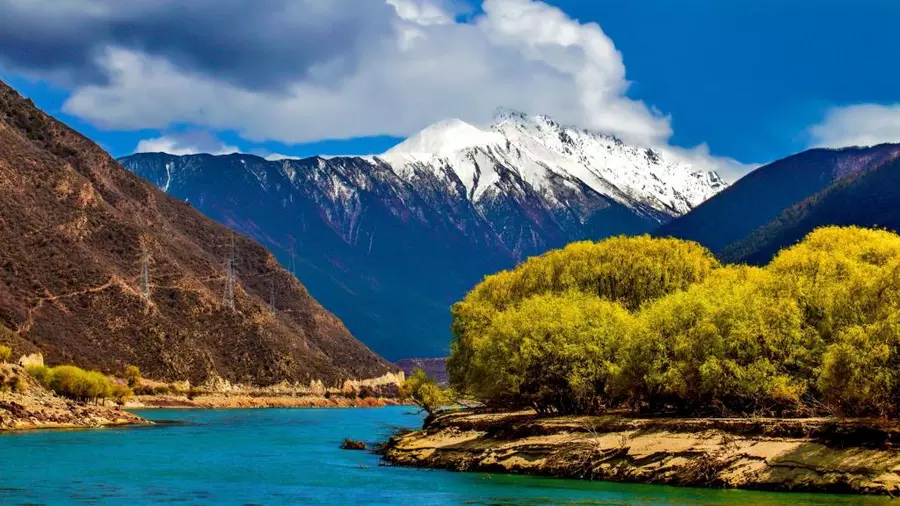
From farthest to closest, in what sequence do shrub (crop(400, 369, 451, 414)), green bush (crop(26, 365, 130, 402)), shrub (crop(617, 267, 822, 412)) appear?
green bush (crop(26, 365, 130, 402)), shrub (crop(400, 369, 451, 414)), shrub (crop(617, 267, 822, 412))

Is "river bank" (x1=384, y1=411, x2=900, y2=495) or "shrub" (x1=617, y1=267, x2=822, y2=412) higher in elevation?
"shrub" (x1=617, y1=267, x2=822, y2=412)

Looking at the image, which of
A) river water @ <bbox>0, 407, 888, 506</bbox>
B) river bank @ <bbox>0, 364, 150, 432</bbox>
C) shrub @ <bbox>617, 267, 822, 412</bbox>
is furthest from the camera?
river bank @ <bbox>0, 364, 150, 432</bbox>

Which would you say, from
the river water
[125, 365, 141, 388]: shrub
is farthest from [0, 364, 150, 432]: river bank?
[125, 365, 141, 388]: shrub

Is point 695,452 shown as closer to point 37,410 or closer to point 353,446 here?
point 353,446

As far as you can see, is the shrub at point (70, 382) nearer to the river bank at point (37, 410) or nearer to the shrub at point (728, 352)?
the river bank at point (37, 410)

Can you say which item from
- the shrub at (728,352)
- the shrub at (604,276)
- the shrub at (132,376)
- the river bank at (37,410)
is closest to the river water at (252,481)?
the river bank at (37,410)

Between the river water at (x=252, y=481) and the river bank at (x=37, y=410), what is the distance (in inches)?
293

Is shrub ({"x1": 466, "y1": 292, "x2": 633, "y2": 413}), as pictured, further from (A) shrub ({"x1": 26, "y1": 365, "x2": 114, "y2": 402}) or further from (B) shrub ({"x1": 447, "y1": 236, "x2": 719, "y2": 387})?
(A) shrub ({"x1": 26, "y1": 365, "x2": 114, "y2": 402})

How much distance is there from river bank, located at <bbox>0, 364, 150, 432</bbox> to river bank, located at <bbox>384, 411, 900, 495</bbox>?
5001 cm

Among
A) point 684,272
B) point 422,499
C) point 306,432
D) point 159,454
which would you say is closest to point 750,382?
point 422,499

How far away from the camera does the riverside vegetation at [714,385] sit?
164ft

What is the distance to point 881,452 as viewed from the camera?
4762cm

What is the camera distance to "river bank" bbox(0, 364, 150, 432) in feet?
337

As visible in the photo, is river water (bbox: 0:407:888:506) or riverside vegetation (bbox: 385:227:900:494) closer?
riverside vegetation (bbox: 385:227:900:494)
